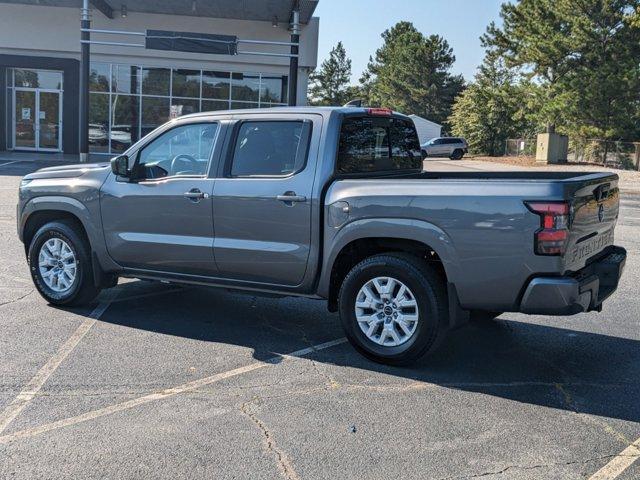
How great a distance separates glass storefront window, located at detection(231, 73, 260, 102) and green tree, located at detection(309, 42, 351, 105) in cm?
7219

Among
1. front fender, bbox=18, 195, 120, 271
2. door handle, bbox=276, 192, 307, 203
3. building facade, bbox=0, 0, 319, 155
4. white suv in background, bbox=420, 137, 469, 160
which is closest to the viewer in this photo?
door handle, bbox=276, 192, 307, 203

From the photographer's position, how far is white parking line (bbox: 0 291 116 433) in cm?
425

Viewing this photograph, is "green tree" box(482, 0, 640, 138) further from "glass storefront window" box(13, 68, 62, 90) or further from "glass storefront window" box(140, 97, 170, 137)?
"glass storefront window" box(13, 68, 62, 90)

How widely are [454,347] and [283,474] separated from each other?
8.58ft

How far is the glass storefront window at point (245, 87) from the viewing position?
3177 cm

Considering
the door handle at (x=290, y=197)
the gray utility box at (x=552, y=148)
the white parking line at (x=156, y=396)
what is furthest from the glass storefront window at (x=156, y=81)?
the white parking line at (x=156, y=396)

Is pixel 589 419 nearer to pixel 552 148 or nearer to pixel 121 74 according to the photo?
pixel 121 74

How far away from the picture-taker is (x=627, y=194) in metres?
24.7

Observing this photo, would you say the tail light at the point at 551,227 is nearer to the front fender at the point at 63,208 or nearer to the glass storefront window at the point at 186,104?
the front fender at the point at 63,208

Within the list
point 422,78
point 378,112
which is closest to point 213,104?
point 378,112

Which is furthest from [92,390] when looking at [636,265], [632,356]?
[636,265]

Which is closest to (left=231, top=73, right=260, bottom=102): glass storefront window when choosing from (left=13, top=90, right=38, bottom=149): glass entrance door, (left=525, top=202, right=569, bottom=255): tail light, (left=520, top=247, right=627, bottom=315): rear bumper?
(left=13, top=90, right=38, bottom=149): glass entrance door

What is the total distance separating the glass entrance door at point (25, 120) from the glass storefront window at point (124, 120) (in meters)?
3.60

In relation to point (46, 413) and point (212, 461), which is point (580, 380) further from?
point (46, 413)
